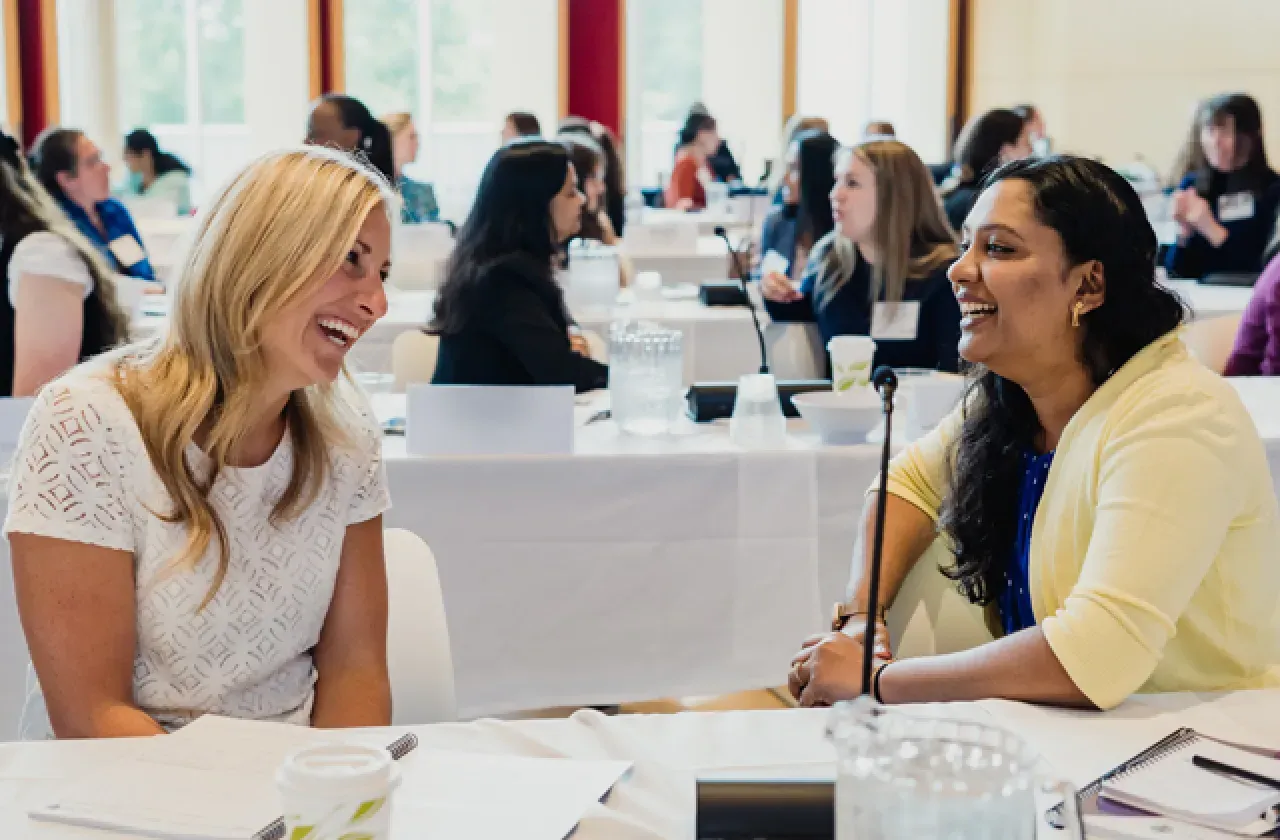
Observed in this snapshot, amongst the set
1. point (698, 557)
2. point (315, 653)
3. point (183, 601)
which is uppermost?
point (183, 601)

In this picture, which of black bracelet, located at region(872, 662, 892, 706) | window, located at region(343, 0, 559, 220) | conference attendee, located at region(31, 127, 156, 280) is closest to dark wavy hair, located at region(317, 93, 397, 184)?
conference attendee, located at region(31, 127, 156, 280)

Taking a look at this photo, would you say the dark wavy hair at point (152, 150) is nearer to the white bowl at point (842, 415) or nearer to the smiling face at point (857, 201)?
the smiling face at point (857, 201)

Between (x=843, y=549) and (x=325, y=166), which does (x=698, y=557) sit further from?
(x=325, y=166)

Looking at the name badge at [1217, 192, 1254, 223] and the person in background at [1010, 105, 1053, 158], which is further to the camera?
the person in background at [1010, 105, 1053, 158]

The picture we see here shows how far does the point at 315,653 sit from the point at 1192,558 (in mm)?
928

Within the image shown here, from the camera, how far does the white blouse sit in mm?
3037

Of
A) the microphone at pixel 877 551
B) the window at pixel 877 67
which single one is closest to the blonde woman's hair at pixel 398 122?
the window at pixel 877 67

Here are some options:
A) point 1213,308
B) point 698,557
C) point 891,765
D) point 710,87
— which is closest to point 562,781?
point 891,765

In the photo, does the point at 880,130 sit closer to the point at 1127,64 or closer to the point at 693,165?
the point at 693,165

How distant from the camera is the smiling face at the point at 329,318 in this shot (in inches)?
57.9

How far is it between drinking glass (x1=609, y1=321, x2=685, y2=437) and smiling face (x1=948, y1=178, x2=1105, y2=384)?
4.12ft

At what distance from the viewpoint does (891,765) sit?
0.91 metres

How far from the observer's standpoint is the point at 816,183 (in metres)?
4.95

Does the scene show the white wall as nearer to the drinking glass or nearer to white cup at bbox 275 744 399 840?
the drinking glass
